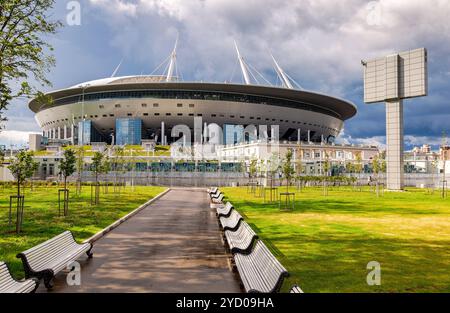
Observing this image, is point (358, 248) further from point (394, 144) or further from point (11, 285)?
point (394, 144)

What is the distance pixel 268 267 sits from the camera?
681 centimetres

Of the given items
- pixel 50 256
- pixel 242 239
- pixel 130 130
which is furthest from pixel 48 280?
pixel 130 130

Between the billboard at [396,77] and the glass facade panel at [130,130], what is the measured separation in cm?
7060

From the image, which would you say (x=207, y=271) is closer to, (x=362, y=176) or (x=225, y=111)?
(x=362, y=176)

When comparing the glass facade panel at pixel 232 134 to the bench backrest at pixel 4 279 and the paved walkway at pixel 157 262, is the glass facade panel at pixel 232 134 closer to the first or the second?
the paved walkway at pixel 157 262

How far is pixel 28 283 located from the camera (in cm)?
649

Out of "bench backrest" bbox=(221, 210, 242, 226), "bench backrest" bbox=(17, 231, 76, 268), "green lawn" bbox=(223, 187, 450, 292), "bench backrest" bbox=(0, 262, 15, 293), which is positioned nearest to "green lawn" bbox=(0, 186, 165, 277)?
"bench backrest" bbox=(17, 231, 76, 268)

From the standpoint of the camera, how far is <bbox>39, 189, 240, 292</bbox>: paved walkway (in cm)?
753

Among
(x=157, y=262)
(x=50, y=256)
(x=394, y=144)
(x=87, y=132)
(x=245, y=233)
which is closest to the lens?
(x=50, y=256)

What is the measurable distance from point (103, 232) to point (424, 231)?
11.7 metres

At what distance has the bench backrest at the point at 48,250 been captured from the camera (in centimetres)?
748

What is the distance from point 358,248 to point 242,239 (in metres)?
3.65

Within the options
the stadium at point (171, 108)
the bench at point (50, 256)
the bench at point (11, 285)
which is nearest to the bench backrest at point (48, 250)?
the bench at point (50, 256)
